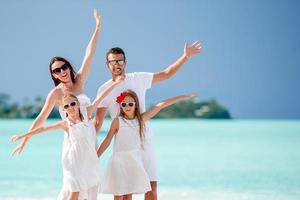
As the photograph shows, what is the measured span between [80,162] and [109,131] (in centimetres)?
46

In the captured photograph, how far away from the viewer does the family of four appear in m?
5.16

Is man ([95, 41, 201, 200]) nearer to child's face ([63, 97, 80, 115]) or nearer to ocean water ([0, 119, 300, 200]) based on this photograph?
child's face ([63, 97, 80, 115])

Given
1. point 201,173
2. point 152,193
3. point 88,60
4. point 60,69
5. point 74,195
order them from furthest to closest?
point 201,173 < point 152,193 < point 88,60 < point 60,69 < point 74,195

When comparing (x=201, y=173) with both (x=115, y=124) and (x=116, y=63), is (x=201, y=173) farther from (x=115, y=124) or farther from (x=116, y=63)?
(x=116, y=63)

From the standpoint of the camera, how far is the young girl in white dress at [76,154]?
5113 millimetres

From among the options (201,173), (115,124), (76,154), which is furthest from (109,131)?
(201,173)

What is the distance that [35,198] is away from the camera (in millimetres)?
9125

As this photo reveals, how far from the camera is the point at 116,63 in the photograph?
214 inches

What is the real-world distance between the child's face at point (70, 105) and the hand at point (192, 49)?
3.71 ft

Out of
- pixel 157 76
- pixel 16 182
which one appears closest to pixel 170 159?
pixel 16 182

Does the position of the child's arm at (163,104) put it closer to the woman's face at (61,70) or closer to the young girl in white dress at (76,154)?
the young girl in white dress at (76,154)

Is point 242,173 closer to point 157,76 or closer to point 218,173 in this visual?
point 218,173

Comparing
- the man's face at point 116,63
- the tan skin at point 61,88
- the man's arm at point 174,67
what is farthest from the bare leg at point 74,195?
the man's arm at point 174,67

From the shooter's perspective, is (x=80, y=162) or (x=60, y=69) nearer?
(x=80, y=162)
